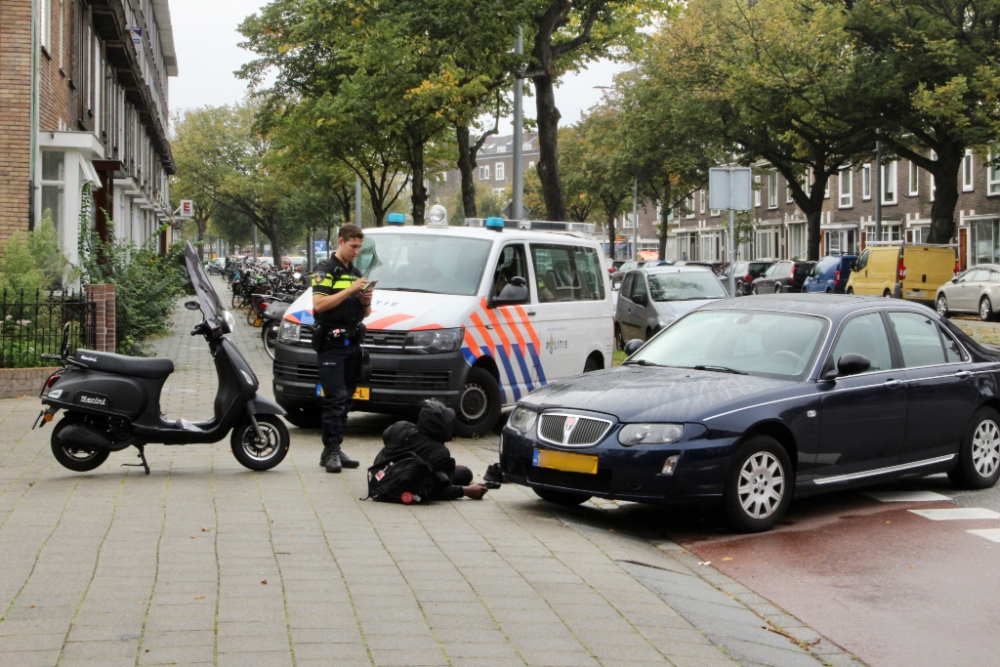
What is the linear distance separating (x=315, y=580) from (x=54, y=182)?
16.1 metres

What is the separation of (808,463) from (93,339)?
10043mm

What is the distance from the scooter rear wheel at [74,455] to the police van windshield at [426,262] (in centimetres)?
370

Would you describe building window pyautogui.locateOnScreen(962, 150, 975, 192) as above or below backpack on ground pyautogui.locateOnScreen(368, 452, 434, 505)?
above

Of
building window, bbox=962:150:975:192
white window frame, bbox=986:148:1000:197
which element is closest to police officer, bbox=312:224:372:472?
white window frame, bbox=986:148:1000:197

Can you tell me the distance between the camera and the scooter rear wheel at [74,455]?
8.24 metres

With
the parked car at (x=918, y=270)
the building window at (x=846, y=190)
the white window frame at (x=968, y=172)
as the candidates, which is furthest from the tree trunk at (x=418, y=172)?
the building window at (x=846, y=190)

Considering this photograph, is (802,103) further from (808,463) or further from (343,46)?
(808,463)

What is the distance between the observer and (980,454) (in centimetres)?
914

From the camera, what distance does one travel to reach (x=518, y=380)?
11719mm

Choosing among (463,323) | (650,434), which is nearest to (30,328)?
(463,323)

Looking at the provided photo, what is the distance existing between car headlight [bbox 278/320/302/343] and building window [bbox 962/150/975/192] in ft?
136

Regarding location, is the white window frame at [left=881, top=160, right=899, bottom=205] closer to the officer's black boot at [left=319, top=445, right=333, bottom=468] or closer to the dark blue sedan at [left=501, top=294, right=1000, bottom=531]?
the dark blue sedan at [left=501, top=294, right=1000, bottom=531]

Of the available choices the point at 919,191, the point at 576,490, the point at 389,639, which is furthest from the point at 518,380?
the point at 919,191

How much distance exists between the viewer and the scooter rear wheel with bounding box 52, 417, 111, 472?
8242 mm
